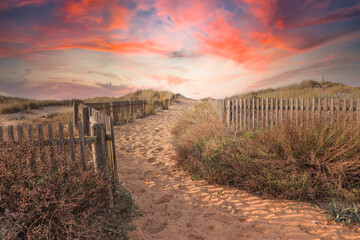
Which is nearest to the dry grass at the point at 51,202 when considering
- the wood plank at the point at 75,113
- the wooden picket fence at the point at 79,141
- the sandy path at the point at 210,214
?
the wooden picket fence at the point at 79,141

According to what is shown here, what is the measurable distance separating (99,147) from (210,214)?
2.12 metres

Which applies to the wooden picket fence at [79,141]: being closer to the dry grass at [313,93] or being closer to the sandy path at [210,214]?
the sandy path at [210,214]

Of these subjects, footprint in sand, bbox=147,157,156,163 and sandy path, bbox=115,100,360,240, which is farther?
footprint in sand, bbox=147,157,156,163

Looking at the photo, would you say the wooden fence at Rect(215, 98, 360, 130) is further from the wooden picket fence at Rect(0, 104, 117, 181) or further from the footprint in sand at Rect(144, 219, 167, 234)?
the wooden picket fence at Rect(0, 104, 117, 181)

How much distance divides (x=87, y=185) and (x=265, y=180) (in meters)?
3.01

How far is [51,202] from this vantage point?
7.20 feet

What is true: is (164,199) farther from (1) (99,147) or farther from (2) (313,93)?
(2) (313,93)

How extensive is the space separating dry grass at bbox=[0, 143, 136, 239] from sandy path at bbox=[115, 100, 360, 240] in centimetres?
57

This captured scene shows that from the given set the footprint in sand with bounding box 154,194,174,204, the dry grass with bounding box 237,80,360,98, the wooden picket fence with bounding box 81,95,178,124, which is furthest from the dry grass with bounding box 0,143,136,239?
the dry grass with bounding box 237,80,360,98

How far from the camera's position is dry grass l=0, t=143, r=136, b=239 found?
2133 mm

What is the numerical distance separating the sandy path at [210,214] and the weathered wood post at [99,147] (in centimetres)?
100

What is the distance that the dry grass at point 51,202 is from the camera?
84.0 inches

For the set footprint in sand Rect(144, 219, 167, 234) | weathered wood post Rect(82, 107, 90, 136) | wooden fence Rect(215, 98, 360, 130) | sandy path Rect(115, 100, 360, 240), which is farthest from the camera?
wooden fence Rect(215, 98, 360, 130)

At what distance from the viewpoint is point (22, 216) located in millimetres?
2059
